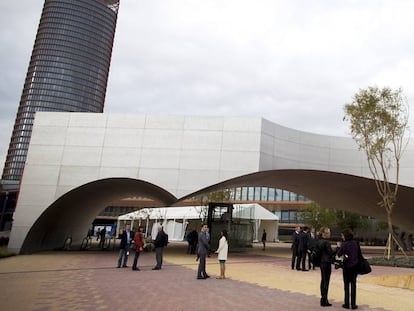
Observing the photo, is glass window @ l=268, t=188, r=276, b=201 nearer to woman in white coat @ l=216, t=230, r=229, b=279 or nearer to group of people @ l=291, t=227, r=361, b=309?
woman in white coat @ l=216, t=230, r=229, b=279

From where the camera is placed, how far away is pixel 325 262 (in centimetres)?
716

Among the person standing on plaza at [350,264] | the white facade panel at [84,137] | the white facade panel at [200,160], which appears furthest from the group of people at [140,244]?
the white facade panel at [84,137]

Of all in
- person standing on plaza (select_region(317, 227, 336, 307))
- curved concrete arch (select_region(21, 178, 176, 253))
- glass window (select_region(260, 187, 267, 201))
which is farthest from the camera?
glass window (select_region(260, 187, 267, 201))

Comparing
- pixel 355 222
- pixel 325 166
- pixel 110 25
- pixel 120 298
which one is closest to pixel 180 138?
pixel 325 166

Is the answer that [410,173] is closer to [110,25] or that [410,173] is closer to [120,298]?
[120,298]

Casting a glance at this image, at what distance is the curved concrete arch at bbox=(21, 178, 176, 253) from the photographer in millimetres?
17797

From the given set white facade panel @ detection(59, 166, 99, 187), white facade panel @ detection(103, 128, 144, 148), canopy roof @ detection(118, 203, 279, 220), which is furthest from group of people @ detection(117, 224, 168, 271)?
canopy roof @ detection(118, 203, 279, 220)

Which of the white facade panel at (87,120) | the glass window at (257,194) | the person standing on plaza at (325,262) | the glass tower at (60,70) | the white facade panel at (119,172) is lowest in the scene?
the person standing on plaza at (325,262)

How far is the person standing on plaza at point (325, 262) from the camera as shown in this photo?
6956 millimetres

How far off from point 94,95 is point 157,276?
13048 centimetres

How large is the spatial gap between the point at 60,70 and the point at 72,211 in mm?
117908

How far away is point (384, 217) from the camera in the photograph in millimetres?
A: 29906

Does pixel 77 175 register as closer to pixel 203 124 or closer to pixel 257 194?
pixel 203 124

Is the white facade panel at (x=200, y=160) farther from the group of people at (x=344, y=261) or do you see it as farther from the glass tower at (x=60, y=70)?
the glass tower at (x=60, y=70)
